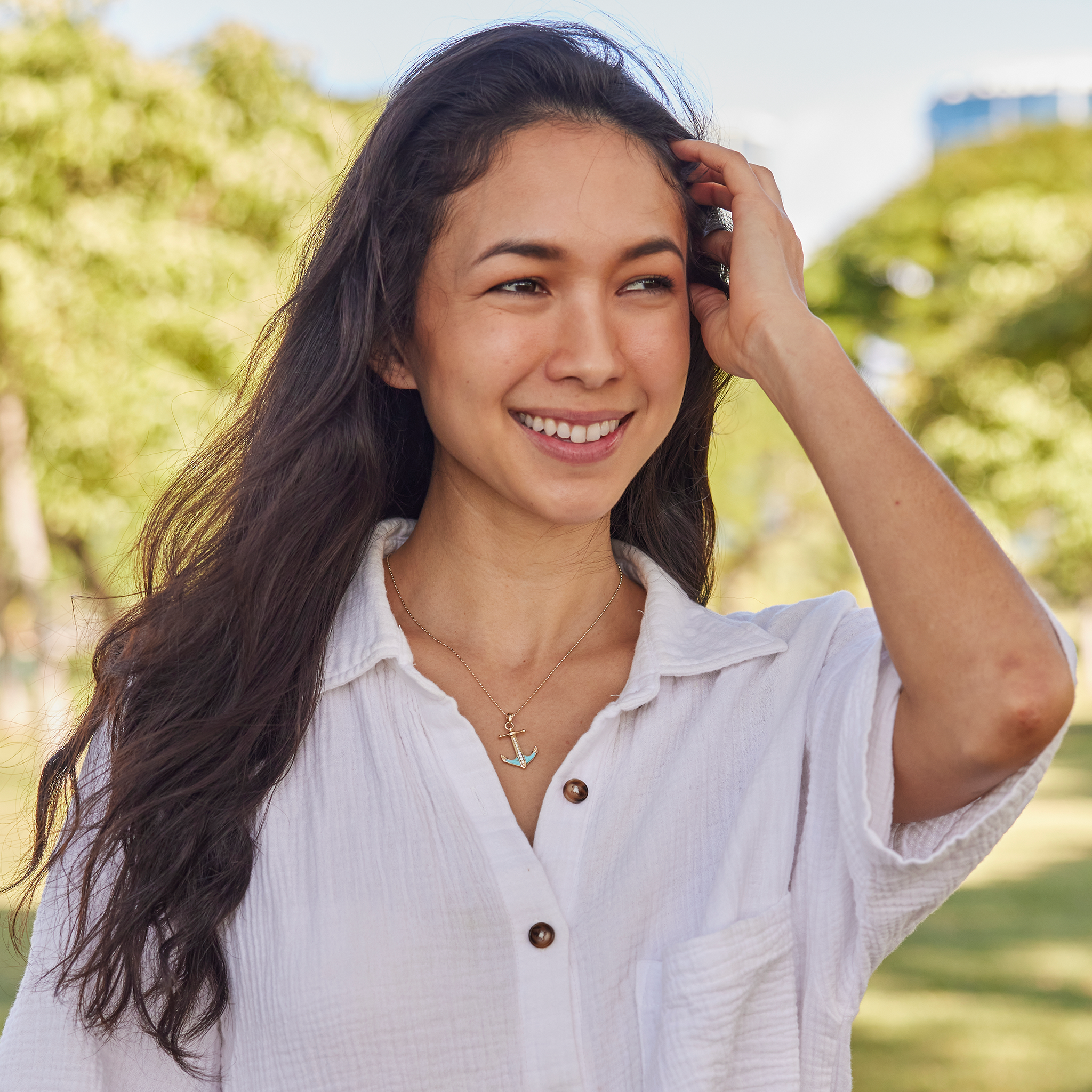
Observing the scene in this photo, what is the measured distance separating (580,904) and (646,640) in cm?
45

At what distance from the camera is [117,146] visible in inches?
455

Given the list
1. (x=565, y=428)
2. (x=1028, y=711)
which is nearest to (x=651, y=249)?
(x=565, y=428)

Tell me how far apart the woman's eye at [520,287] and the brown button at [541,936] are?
0.90 metres

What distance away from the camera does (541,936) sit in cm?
180

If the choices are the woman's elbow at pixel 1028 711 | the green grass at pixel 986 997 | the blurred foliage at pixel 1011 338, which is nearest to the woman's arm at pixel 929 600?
the woman's elbow at pixel 1028 711

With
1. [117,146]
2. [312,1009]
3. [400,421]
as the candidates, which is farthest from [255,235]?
[312,1009]

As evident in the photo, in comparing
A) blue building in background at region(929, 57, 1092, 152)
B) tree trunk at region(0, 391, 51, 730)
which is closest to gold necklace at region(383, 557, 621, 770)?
tree trunk at region(0, 391, 51, 730)

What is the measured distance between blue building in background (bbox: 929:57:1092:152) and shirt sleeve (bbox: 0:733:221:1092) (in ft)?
415

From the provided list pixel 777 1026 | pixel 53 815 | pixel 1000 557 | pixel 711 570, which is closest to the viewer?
pixel 1000 557

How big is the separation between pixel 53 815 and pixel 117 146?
34.9ft

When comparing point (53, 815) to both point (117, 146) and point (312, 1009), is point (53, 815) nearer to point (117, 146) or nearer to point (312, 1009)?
point (312, 1009)

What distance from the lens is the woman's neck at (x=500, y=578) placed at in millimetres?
2193

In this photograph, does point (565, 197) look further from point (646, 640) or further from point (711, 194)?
point (646, 640)

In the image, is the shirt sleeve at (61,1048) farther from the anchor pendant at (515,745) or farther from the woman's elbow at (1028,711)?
the woman's elbow at (1028,711)
